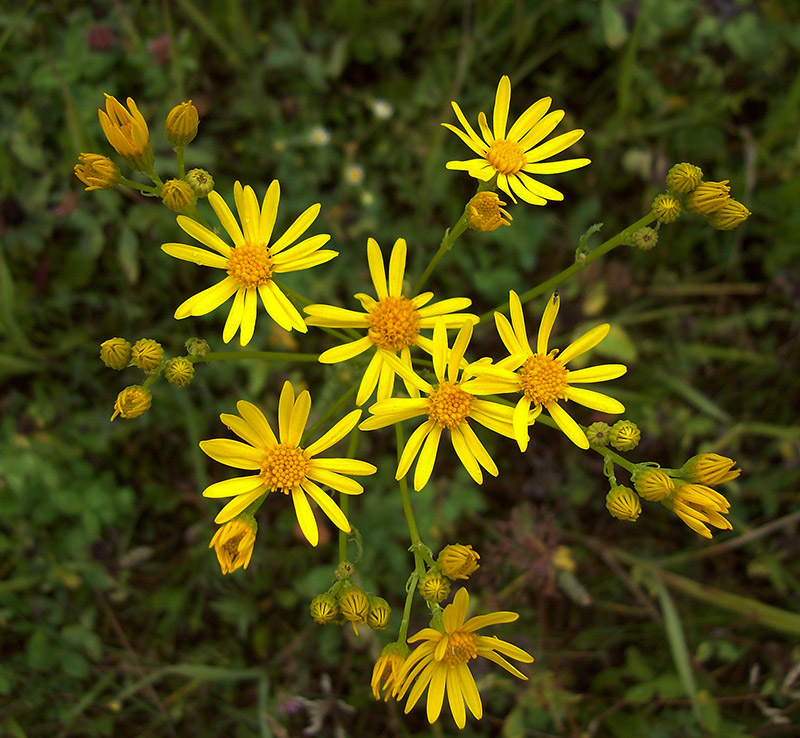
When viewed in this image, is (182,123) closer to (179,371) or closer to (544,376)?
(179,371)

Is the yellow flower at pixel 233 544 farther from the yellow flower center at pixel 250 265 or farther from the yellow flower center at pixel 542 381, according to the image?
the yellow flower center at pixel 542 381

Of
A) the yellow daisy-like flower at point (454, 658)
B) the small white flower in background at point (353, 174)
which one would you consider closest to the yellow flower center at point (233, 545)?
the yellow daisy-like flower at point (454, 658)

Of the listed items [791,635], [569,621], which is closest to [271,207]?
[569,621]

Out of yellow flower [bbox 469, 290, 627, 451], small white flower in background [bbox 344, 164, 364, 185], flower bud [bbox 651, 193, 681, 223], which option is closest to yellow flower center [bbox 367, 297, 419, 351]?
yellow flower [bbox 469, 290, 627, 451]

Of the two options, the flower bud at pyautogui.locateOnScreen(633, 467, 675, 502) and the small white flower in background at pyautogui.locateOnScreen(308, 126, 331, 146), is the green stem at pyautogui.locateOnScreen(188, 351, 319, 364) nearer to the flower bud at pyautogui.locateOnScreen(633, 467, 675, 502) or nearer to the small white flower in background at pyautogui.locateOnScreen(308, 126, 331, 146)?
the flower bud at pyautogui.locateOnScreen(633, 467, 675, 502)

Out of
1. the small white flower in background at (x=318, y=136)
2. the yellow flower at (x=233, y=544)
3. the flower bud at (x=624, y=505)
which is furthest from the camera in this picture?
the small white flower in background at (x=318, y=136)
